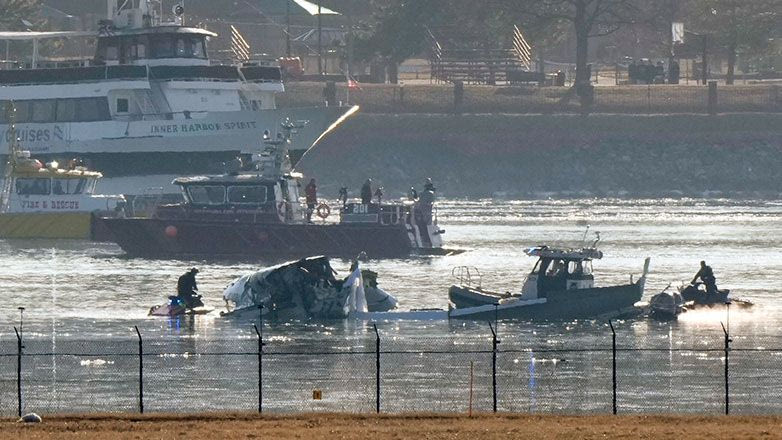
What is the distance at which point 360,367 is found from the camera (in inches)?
1864

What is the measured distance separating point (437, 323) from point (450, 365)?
24.5 ft

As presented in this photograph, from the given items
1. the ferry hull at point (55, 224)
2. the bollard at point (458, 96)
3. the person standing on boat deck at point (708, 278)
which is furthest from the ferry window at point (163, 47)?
the person standing on boat deck at point (708, 278)

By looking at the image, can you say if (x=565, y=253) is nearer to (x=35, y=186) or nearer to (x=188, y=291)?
(x=188, y=291)

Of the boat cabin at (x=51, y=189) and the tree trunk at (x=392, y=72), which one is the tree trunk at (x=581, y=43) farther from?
the boat cabin at (x=51, y=189)

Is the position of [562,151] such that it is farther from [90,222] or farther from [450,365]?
[450,365]

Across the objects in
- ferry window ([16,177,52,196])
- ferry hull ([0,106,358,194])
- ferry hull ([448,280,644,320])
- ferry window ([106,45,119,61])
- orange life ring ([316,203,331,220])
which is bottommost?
ferry hull ([448,280,644,320])

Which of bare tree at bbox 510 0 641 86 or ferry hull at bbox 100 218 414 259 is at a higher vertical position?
bare tree at bbox 510 0 641 86

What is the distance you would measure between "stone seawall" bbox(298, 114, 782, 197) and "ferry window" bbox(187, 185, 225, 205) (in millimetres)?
36722

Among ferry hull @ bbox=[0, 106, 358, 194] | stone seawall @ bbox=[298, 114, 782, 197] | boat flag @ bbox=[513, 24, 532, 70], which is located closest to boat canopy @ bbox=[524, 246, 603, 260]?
ferry hull @ bbox=[0, 106, 358, 194]

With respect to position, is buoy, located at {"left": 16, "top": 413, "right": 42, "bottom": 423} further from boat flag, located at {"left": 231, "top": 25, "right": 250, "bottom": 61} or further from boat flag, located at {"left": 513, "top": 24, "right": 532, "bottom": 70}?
boat flag, located at {"left": 513, "top": 24, "right": 532, "bottom": 70}

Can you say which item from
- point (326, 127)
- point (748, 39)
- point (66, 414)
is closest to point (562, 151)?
point (748, 39)

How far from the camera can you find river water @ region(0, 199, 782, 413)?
1689 inches

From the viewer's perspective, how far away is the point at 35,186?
287ft

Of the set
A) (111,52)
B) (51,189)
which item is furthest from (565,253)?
(111,52)
